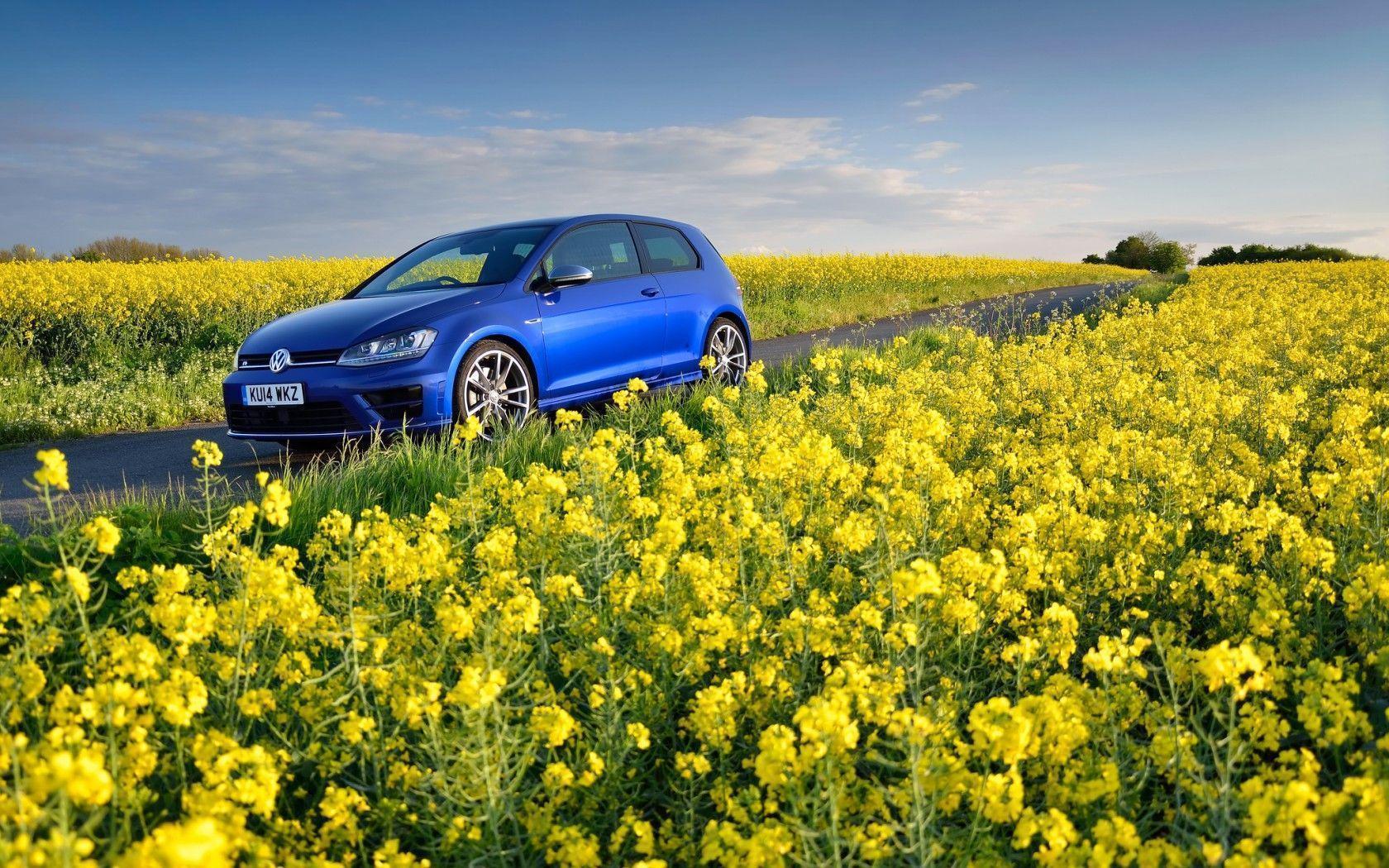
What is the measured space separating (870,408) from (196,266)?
1941 centimetres

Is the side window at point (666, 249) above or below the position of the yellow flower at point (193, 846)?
above

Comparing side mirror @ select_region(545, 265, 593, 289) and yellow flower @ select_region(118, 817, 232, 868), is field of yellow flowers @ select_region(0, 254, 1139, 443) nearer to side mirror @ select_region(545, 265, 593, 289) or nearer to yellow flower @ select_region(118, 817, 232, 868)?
side mirror @ select_region(545, 265, 593, 289)

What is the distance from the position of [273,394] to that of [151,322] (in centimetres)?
944

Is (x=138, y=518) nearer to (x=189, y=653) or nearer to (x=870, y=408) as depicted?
(x=189, y=653)

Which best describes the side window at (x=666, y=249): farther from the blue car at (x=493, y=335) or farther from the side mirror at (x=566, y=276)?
the side mirror at (x=566, y=276)

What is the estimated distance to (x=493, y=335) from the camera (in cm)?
743

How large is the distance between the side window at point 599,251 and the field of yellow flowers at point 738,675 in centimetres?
332

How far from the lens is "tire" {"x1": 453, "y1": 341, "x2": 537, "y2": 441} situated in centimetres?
726

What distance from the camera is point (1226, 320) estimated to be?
505 inches

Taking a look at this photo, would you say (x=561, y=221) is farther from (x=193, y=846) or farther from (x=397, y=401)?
(x=193, y=846)

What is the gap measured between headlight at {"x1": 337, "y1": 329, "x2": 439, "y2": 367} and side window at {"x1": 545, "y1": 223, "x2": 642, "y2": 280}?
1450 millimetres

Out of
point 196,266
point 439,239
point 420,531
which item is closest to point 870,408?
point 420,531

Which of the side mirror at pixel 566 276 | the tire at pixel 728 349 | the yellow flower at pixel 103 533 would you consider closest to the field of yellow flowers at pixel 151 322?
the side mirror at pixel 566 276

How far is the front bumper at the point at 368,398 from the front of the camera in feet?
22.8
